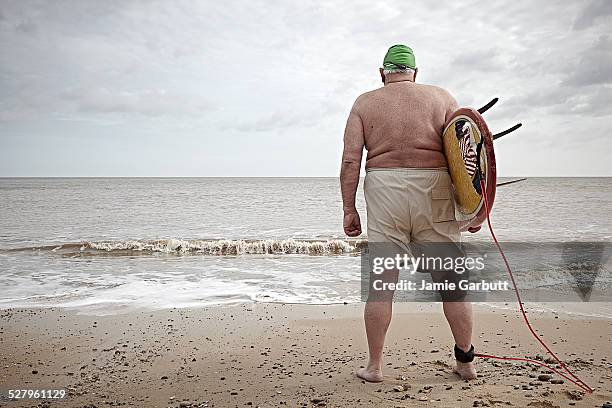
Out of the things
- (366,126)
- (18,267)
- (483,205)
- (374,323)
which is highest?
(366,126)

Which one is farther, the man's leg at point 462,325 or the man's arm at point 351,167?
the man's arm at point 351,167

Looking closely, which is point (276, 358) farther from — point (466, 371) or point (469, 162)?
point (469, 162)

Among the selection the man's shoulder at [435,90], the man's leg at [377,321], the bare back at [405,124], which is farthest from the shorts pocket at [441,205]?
the man's shoulder at [435,90]

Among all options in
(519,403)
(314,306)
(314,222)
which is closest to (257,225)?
(314,222)

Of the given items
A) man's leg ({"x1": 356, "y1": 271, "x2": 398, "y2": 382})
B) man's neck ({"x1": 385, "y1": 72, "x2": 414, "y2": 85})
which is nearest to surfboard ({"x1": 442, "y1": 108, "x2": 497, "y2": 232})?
man's neck ({"x1": 385, "y1": 72, "x2": 414, "y2": 85})

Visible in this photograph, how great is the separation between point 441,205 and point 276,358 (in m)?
1.60

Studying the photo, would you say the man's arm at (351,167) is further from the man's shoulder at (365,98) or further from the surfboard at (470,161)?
the surfboard at (470,161)

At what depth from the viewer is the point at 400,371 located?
3213mm

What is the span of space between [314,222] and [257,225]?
1866mm

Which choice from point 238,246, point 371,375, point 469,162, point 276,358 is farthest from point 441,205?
point 238,246

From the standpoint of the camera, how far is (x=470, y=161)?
285 cm

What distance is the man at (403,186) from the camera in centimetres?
299

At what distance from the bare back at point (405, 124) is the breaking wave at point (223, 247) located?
6.93 m

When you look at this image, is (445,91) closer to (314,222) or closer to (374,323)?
(374,323)
